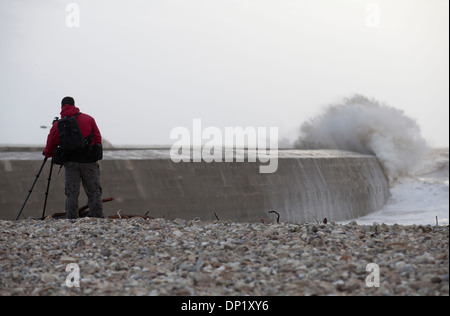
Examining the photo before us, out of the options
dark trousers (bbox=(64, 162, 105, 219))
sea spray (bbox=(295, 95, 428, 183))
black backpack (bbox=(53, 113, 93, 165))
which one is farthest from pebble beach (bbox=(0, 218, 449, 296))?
sea spray (bbox=(295, 95, 428, 183))

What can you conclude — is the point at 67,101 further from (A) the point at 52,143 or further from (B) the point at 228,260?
(B) the point at 228,260

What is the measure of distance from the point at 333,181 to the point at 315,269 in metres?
12.2

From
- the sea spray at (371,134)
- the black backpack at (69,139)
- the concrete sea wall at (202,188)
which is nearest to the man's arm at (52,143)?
the black backpack at (69,139)

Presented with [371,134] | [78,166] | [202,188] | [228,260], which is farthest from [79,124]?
[371,134]

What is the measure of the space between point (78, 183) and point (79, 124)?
73cm

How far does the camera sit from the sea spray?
25766 millimetres

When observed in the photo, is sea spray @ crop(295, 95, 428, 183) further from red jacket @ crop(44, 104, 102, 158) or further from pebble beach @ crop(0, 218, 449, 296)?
pebble beach @ crop(0, 218, 449, 296)

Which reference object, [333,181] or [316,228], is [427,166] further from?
[316,228]

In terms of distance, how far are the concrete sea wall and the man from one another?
2.87m

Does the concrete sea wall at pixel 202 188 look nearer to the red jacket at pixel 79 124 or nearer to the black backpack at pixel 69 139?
the red jacket at pixel 79 124

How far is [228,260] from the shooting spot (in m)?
5.55

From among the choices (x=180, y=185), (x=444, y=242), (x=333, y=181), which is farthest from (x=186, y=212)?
(x=444, y=242)

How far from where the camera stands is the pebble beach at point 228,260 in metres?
4.88

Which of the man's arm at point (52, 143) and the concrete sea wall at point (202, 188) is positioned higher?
the man's arm at point (52, 143)
